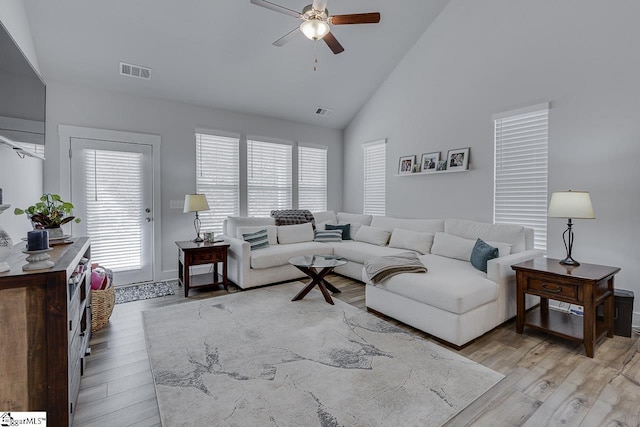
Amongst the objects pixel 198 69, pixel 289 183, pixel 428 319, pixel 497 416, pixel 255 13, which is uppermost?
pixel 255 13

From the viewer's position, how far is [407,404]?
1.89m

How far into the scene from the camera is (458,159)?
432 cm

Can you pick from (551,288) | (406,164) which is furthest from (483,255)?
(406,164)

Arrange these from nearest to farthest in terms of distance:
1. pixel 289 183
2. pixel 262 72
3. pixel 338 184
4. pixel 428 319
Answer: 1. pixel 428 319
2. pixel 262 72
3. pixel 289 183
4. pixel 338 184

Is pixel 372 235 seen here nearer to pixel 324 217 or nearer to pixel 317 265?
pixel 324 217

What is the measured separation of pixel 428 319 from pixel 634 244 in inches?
83.2

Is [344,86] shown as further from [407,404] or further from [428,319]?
[407,404]

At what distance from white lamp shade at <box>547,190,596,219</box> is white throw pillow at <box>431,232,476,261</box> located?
99cm

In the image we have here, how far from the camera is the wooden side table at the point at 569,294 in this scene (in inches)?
95.7

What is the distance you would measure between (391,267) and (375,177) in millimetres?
2899

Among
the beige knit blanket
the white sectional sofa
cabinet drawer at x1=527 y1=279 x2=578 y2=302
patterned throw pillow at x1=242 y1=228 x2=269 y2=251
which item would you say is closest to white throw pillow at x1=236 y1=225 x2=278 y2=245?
the white sectional sofa

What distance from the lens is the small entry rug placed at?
12.6 ft

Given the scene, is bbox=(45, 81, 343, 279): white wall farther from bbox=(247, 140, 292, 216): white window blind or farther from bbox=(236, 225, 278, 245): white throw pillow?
bbox=(236, 225, 278, 245): white throw pillow

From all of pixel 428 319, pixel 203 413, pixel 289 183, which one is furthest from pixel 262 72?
pixel 203 413
